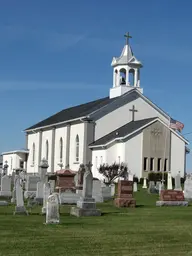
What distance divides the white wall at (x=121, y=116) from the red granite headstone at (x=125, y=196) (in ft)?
102

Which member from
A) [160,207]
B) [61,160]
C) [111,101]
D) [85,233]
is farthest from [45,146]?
[85,233]

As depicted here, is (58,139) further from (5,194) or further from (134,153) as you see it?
(5,194)

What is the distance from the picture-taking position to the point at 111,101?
5559 cm

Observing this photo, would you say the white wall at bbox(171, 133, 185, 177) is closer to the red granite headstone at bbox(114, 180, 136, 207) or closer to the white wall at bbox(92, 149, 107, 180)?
the white wall at bbox(92, 149, 107, 180)

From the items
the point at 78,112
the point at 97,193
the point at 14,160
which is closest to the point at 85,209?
the point at 97,193

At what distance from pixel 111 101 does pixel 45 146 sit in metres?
13.8

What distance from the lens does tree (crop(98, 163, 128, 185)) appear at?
4753 cm

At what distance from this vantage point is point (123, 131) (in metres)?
52.5

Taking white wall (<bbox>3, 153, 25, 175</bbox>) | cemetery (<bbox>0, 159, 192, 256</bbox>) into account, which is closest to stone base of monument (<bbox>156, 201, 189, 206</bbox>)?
cemetery (<bbox>0, 159, 192, 256</bbox>)

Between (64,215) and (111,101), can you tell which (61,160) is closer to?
(111,101)

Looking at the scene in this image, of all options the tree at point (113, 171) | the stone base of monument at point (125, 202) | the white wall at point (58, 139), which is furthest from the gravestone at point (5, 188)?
the white wall at point (58, 139)

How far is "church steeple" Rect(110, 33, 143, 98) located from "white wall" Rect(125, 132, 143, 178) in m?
8.41

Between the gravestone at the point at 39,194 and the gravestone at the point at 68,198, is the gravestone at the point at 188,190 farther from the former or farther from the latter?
the gravestone at the point at 39,194

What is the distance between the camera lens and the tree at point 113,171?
156ft
